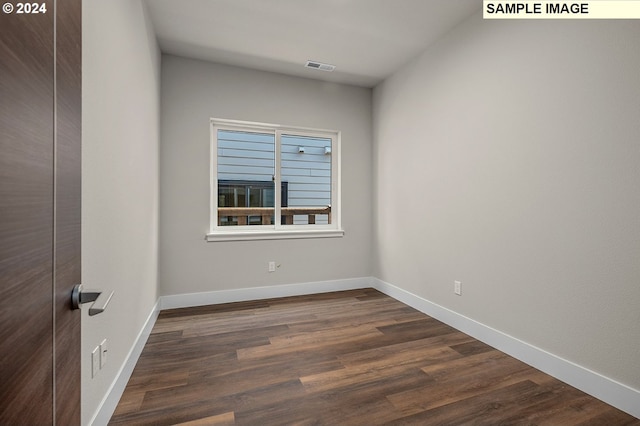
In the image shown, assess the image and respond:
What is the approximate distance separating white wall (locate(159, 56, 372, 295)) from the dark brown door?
2.43m

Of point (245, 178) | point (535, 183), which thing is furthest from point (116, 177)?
point (535, 183)

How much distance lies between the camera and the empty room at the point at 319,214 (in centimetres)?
70

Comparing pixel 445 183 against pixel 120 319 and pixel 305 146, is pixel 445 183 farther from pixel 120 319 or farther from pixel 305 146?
pixel 120 319

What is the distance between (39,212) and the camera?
57 centimetres

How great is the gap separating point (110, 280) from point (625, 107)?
284 cm

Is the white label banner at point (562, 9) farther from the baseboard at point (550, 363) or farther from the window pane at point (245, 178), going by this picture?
the window pane at point (245, 178)

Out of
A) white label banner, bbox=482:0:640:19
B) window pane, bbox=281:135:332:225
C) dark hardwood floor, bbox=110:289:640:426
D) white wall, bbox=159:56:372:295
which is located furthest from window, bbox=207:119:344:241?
white label banner, bbox=482:0:640:19

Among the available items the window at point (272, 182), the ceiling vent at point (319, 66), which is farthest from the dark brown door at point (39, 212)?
the ceiling vent at point (319, 66)

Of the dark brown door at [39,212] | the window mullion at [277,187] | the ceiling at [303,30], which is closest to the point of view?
the dark brown door at [39,212]

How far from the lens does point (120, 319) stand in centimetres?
164

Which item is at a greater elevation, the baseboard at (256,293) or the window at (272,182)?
the window at (272,182)

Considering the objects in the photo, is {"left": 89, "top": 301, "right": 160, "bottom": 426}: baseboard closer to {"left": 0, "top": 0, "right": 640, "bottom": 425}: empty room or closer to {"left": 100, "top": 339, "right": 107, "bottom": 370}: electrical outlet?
{"left": 0, "top": 0, "right": 640, "bottom": 425}: empty room

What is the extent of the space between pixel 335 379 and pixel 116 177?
68.1 inches

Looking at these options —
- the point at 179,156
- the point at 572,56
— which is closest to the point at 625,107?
the point at 572,56
